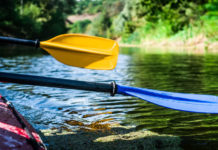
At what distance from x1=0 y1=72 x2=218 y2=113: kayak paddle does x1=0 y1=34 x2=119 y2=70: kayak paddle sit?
1.16 ft

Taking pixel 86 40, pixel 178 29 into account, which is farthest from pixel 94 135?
pixel 178 29

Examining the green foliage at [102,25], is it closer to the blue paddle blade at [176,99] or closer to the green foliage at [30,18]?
the green foliage at [30,18]

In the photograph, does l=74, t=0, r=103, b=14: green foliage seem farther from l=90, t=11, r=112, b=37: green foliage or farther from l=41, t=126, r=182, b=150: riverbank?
l=41, t=126, r=182, b=150: riverbank

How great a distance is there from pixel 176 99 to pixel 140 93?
0.97ft

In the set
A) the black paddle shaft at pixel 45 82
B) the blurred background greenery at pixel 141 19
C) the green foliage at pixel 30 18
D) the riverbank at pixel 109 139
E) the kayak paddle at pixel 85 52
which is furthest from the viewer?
the green foliage at pixel 30 18

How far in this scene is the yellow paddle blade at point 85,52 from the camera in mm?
2412

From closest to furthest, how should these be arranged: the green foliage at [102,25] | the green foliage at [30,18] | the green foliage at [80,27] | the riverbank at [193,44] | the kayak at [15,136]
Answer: the kayak at [15,136] → the riverbank at [193,44] → the green foliage at [30,18] → the green foliage at [102,25] → the green foliage at [80,27]

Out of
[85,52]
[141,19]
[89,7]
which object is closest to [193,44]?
[85,52]

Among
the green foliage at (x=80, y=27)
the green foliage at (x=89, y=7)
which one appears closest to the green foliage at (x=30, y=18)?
the green foliage at (x=80, y=27)

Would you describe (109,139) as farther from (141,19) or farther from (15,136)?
(141,19)

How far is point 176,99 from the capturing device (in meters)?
2.16

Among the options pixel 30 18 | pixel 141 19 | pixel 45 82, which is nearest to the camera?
pixel 45 82

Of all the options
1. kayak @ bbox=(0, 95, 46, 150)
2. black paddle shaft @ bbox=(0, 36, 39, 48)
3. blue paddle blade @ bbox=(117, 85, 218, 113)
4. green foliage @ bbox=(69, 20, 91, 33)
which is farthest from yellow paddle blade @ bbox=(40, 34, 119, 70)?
green foliage @ bbox=(69, 20, 91, 33)

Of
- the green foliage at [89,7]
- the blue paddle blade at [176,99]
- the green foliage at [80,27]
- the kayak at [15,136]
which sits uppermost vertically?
the green foliage at [89,7]
